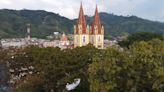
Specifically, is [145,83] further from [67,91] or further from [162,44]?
[67,91]

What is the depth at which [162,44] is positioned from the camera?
1021 inches

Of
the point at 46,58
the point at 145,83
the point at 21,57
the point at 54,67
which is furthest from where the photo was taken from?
the point at 21,57

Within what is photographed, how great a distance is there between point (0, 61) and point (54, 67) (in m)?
9.00

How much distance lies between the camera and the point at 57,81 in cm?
3631

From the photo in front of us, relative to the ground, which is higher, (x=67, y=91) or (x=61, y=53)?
(x=61, y=53)

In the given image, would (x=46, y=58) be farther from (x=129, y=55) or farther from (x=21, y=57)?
(x=129, y=55)

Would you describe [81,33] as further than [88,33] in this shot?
No

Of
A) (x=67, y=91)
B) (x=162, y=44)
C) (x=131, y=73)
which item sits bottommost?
(x=67, y=91)

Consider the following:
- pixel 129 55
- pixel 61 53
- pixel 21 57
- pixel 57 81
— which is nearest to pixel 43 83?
pixel 57 81

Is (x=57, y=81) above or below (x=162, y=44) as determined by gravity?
below

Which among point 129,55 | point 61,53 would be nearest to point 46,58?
point 61,53

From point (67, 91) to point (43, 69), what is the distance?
169 inches

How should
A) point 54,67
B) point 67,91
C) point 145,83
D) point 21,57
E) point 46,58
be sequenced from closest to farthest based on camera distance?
point 145,83
point 67,91
point 54,67
point 46,58
point 21,57

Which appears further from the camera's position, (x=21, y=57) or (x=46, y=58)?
(x=21, y=57)
